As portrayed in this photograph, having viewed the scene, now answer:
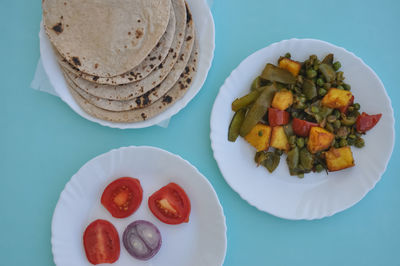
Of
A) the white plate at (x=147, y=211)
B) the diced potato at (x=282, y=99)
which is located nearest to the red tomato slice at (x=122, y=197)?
the white plate at (x=147, y=211)

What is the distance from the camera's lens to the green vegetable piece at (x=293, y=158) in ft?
8.60

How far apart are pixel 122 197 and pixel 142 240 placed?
37cm

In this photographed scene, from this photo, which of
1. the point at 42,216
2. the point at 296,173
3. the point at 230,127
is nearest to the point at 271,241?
the point at 296,173

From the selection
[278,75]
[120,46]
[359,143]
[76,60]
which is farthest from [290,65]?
[76,60]

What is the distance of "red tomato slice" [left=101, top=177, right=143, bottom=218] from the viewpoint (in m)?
Result: 2.71

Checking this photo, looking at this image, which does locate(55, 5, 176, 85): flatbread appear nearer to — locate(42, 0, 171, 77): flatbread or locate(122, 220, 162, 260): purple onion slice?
locate(42, 0, 171, 77): flatbread

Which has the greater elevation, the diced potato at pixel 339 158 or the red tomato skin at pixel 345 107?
the red tomato skin at pixel 345 107

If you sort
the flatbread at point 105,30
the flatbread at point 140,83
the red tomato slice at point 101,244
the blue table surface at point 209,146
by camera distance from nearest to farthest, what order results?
1. the flatbread at point 105,30
2. the flatbread at point 140,83
3. the red tomato slice at point 101,244
4. the blue table surface at point 209,146

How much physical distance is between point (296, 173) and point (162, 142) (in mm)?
1133

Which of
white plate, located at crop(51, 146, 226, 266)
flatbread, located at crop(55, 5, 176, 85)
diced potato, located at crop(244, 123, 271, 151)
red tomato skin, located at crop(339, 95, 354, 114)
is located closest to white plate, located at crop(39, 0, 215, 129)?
flatbread, located at crop(55, 5, 176, 85)

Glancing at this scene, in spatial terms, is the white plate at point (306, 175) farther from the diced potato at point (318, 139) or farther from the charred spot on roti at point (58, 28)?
the charred spot on roti at point (58, 28)

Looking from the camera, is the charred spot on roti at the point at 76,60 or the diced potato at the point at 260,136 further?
the diced potato at the point at 260,136

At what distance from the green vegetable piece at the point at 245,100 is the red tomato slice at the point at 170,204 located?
2.62 feet

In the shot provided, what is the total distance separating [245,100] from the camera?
2.67 m
